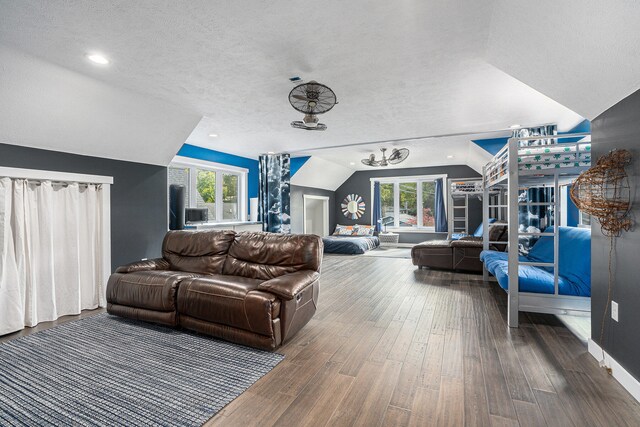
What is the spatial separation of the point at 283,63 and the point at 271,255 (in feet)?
6.36

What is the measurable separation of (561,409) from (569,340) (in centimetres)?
126

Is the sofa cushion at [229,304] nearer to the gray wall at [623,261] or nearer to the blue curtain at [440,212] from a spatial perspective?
the gray wall at [623,261]

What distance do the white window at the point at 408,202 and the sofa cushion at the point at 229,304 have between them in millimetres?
8195

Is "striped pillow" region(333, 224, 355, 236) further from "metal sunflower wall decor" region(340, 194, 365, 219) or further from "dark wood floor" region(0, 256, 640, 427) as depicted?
"dark wood floor" region(0, 256, 640, 427)

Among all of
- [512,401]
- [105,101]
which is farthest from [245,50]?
[512,401]

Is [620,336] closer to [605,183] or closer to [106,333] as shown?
[605,183]

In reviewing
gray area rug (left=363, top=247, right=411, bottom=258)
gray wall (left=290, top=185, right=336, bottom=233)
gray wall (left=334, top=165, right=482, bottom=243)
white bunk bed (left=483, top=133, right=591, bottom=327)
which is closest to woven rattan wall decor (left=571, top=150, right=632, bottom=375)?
white bunk bed (left=483, top=133, right=591, bottom=327)

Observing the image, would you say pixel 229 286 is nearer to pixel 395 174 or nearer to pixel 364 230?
pixel 364 230

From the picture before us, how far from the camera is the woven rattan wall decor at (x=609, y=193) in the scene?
1.99 metres

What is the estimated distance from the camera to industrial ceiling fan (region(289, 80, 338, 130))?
2.83 meters

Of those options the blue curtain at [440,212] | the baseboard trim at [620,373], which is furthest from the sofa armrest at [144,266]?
the blue curtain at [440,212]

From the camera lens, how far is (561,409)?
1.75 meters

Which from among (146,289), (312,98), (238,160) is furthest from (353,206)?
(146,289)

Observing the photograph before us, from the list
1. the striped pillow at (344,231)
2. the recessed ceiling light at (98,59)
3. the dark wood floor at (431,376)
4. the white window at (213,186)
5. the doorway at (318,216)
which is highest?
the recessed ceiling light at (98,59)
